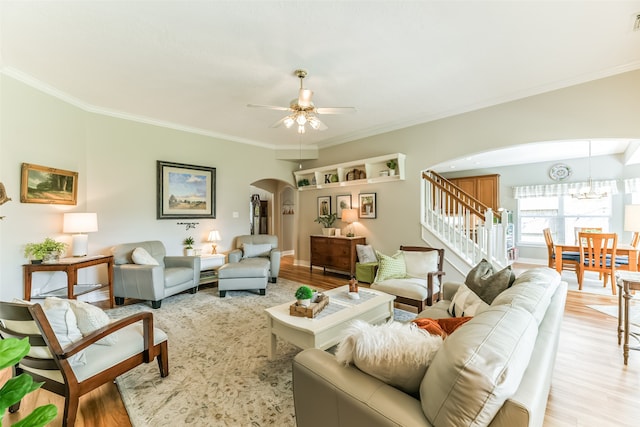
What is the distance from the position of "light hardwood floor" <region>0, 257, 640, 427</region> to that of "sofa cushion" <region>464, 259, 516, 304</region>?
0.78 m

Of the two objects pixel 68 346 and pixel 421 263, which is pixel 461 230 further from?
pixel 68 346

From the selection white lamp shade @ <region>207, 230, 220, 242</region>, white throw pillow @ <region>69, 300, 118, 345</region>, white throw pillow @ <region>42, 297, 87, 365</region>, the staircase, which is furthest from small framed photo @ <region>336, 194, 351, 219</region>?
white throw pillow @ <region>42, 297, 87, 365</region>

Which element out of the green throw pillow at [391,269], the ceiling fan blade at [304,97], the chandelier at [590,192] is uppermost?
the ceiling fan blade at [304,97]

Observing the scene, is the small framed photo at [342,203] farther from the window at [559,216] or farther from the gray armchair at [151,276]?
the window at [559,216]

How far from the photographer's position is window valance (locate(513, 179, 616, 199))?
5.75 meters

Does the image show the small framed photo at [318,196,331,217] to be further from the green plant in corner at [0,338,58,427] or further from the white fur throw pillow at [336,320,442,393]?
the green plant in corner at [0,338,58,427]

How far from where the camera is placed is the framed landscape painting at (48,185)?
313 cm

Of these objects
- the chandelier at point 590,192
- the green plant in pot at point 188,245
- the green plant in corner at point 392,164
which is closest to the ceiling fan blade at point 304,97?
the green plant in corner at point 392,164

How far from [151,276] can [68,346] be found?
2.18 meters

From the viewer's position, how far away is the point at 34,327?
150 cm

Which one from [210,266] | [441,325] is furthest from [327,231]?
[441,325]

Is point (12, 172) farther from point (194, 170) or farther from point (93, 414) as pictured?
point (93, 414)

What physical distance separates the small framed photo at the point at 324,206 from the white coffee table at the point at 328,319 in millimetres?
3398

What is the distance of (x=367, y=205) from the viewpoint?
5391mm
